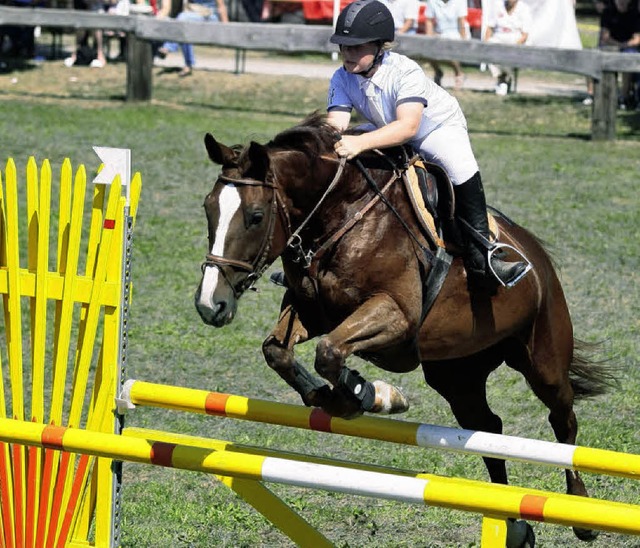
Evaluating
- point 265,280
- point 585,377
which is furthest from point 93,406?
point 265,280

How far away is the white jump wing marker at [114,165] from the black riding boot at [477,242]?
4.82ft

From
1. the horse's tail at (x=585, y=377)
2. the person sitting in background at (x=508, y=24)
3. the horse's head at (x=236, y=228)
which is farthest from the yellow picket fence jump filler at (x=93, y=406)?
the person sitting in background at (x=508, y=24)

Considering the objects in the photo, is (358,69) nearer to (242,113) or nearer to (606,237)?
(606,237)

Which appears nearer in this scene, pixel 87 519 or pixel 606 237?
pixel 87 519

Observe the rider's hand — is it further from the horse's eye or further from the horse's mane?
the horse's eye

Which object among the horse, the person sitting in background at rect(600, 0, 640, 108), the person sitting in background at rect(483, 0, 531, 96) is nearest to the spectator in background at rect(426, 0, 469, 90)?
the person sitting in background at rect(483, 0, 531, 96)

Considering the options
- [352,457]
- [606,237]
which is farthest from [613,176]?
[352,457]

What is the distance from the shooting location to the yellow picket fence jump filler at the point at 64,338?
4883 millimetres

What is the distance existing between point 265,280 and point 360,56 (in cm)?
555

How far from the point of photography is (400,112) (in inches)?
203

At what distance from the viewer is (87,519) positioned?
5.11 meters

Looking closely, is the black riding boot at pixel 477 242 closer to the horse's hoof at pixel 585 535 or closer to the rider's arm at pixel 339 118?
the rider's arm at pixel 339 118

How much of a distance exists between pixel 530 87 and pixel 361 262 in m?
16.2

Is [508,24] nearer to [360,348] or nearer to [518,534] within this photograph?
[518,534]
